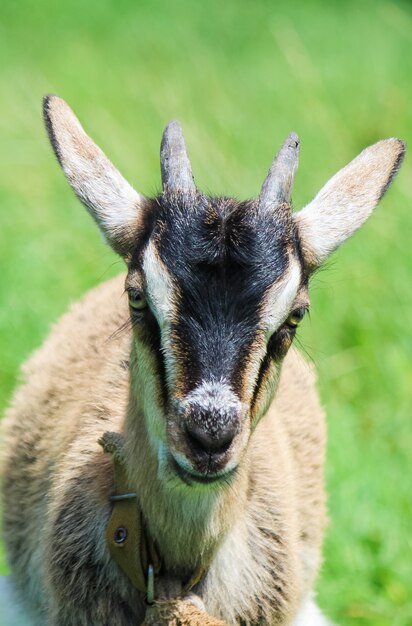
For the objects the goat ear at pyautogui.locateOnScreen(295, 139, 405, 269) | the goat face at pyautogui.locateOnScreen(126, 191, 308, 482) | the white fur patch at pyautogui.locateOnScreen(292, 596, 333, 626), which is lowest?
the white fur patch at pyautogui.locateOnScreen(292, 596, 333, 626)

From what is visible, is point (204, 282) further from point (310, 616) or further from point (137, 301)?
point (310, 616)

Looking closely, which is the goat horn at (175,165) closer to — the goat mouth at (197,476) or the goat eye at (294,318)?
the goat eye at (294,318)

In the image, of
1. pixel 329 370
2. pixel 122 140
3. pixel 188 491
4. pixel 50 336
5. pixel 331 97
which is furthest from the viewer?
pixel 331 97

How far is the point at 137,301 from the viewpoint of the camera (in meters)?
4.66

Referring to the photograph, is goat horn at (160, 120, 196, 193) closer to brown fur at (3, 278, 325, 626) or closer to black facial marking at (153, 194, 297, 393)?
black facial marking at (153, 194, 297, 393)

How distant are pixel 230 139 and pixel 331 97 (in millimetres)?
1736

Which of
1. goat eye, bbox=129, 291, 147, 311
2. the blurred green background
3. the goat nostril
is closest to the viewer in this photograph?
the goat nostril

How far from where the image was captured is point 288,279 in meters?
4.59

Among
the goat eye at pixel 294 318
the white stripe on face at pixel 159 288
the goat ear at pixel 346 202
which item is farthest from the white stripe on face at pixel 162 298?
the goat ear at pixel 346 202

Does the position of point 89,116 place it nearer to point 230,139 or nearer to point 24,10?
point 230,139

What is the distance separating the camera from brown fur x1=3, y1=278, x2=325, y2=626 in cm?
495

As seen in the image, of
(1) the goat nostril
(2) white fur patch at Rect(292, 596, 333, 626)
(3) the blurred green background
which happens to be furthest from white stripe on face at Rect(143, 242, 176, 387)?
(2) white fur patch at Rect(292, 596, 333, 626)

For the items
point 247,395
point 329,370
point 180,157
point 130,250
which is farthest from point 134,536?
point 329,370

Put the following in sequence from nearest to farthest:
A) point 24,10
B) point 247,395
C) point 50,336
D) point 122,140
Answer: point 247,395, point 50,336, point 122,140, point 24,10
